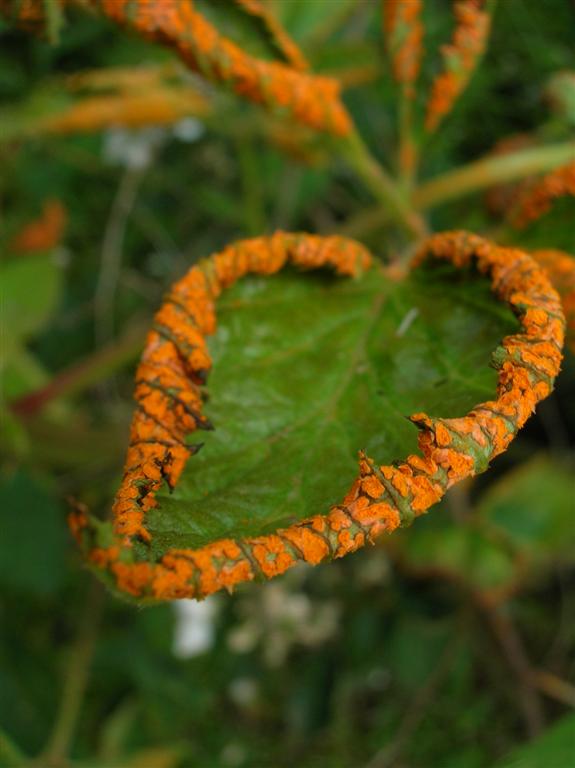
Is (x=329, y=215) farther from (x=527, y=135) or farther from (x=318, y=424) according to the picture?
(x=318, y=424)

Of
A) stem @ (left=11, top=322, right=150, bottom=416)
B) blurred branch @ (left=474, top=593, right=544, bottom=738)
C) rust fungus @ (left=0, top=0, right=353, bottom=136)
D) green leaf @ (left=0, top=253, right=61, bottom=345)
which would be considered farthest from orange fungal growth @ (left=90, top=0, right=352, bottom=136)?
blurred branch @ (left=474, top=593, right=544, bottom=738)

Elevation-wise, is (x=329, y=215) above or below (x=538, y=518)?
above

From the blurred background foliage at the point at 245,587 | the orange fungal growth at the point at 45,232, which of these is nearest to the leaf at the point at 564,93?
the blurred background foliage at the point at 245,587

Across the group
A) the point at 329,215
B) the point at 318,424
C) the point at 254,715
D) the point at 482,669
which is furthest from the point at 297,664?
the point at 318,424

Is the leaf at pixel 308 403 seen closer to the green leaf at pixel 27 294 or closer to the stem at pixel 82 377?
the stem at pixel 82 377

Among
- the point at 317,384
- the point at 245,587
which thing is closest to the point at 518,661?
the point at 245,587

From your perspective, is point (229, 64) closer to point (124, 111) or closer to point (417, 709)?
point (124, 111)

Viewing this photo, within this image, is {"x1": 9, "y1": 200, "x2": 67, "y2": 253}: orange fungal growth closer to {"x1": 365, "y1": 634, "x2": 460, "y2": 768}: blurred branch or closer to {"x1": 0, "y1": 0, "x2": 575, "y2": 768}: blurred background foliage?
{"x1": 0, "y1": 0, "x2": 575, "y2": 768}: blurred background foliage
